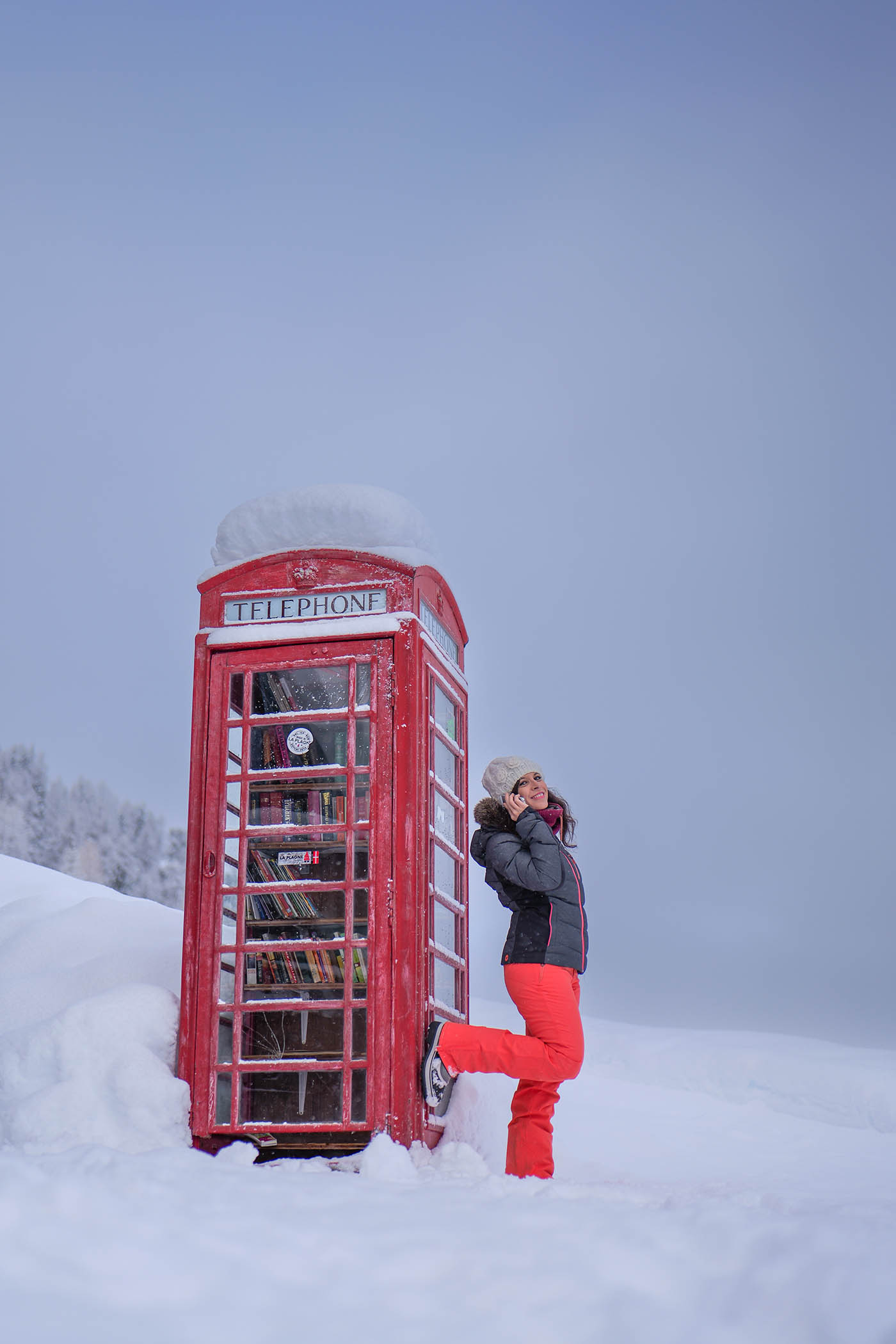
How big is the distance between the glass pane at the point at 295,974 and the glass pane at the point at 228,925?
0.13 meters

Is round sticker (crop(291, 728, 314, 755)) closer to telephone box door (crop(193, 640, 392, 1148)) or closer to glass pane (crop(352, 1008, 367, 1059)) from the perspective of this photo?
telephone box door (crop(193, 640, 392, 1148))

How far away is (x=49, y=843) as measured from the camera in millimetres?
27422

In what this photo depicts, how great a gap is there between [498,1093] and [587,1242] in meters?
3.53

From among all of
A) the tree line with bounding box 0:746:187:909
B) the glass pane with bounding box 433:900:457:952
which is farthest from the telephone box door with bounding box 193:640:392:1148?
the tree line with bounding box 0:746:187:909

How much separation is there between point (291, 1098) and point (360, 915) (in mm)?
890

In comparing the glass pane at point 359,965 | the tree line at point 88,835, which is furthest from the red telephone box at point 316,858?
the tree line at point 88,835

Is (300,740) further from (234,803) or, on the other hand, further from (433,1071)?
(433,1071)

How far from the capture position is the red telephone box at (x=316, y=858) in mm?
5160

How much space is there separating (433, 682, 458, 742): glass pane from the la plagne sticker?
2.07 ft

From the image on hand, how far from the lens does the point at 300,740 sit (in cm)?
555

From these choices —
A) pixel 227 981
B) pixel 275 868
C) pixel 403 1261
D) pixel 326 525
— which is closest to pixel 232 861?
pixel 275 868

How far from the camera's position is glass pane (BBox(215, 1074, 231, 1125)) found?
5.19 meters

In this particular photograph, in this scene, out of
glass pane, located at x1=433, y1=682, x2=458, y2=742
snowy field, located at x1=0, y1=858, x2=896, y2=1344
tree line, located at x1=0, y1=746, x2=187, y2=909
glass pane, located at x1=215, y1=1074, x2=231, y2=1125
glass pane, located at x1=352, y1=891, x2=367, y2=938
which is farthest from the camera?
tree line, located at x1=0, y1=746, x2=187, y2=909

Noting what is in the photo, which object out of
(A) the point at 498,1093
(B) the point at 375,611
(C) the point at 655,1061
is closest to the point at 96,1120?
(A) the point at 498,1093
